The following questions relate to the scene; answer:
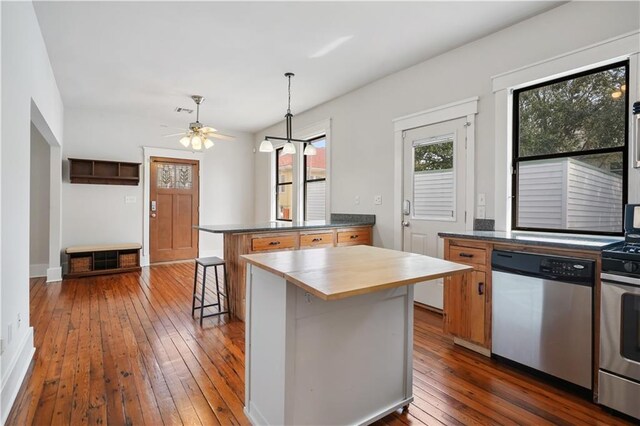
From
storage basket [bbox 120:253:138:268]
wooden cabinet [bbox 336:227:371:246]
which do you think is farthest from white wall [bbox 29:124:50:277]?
wooden cabinet [bbox 336:227:371:246]

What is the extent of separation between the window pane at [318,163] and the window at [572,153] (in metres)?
2.97

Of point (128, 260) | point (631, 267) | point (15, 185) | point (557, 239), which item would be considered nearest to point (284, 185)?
point (128, 260)

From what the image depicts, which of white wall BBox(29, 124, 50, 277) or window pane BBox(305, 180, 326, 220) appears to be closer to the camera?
white wall BBox(29, 124, 50, 277)

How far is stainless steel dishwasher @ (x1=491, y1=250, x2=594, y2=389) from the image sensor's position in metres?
2.08

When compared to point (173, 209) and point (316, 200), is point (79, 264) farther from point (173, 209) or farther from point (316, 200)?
point (316, 200)

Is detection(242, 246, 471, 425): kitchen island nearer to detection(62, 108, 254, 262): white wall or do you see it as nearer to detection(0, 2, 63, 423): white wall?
detection(0, 2, 63, 423): white wall

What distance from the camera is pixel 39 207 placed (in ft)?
17.6

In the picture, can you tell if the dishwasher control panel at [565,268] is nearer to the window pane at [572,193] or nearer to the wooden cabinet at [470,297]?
the wooden cabinet at [470,297]

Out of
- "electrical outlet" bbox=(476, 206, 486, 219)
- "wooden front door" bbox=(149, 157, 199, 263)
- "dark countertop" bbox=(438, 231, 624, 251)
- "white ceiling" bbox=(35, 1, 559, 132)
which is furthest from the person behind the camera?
"wooden front door" bbox=(149, 157, 199, 263)

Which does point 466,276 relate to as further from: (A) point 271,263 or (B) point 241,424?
(B) point 241,424

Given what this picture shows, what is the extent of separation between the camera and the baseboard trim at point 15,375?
185 centimetres

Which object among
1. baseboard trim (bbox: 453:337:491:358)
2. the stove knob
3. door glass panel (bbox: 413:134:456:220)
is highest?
door glass panel (bbox: 413:134:456:220)

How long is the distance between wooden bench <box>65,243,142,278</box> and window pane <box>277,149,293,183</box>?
9.36 feet

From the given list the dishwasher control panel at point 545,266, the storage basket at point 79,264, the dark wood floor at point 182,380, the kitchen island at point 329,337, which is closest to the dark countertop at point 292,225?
the dark wood floor at point 182,380
